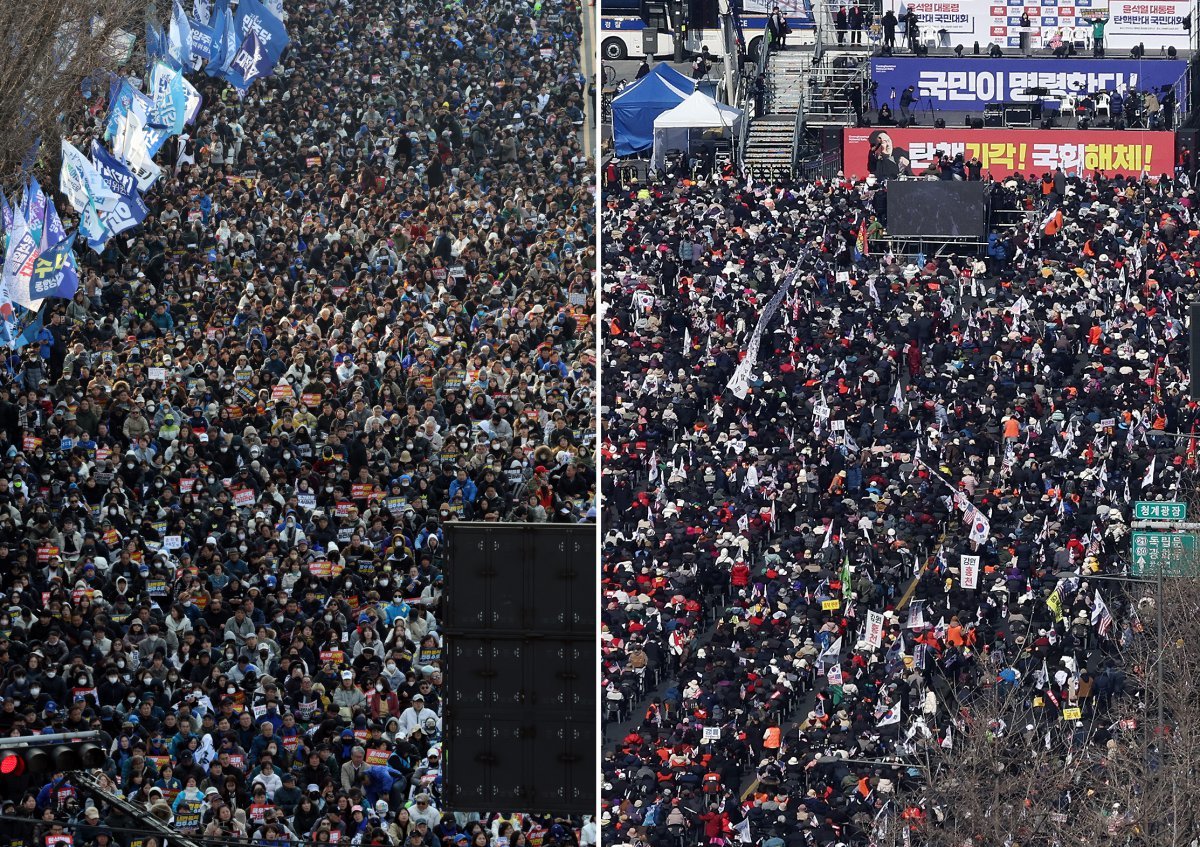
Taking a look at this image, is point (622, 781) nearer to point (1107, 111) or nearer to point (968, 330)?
point (968, 330)

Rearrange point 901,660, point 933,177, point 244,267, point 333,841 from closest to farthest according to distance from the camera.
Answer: point 333,841
point 901,660
point 244,267
point 933,177

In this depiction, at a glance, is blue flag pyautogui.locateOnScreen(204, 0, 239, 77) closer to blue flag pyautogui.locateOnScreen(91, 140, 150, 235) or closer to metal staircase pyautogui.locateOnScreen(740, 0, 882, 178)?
blue flag pyautogui.locateOnScreen(91, 140, 150, 235)

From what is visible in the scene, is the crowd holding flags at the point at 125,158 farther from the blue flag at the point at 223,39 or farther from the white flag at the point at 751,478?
the white flag at the point at 751,478


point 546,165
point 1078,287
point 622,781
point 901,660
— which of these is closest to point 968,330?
point 1078,287


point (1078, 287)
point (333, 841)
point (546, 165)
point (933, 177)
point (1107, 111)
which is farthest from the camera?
point (1107, 111)

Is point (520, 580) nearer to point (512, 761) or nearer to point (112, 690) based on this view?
point (512, 761)

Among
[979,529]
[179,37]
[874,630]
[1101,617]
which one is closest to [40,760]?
[874,630]

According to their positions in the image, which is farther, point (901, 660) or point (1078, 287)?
point (1078, 287)
